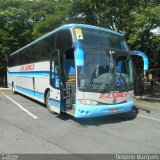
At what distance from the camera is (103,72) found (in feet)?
31.1

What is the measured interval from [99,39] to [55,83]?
2.27 meters

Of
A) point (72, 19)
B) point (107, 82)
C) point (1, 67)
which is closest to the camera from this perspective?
point (107, 82)

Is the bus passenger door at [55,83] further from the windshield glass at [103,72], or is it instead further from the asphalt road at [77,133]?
the windshield glass at [103,72]

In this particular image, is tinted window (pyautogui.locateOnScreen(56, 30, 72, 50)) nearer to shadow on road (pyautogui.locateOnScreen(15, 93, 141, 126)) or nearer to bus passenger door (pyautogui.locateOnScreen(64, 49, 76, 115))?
bus passenger door (pyautogui.locateOnScreen(64, 49, 76, 115))

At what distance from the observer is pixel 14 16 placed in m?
33.9

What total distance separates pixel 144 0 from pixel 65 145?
39.1 feet

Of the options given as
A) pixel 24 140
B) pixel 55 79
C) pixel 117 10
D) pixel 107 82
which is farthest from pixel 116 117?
pixel 117 10

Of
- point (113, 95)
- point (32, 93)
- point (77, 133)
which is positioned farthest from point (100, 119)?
point (32, 93)

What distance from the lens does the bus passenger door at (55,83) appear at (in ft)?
33.6

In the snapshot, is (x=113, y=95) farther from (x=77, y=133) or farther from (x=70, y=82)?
(x=77, y=133)

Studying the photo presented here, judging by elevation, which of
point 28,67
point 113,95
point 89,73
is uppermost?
point 28,67

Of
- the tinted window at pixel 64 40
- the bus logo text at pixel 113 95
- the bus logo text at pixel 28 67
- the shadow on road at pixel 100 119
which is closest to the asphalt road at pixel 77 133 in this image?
the shadow on road at pixel 100 119

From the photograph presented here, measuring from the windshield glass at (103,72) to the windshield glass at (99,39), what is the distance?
29 cm

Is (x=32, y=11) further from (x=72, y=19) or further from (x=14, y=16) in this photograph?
(x=72, y=19)
